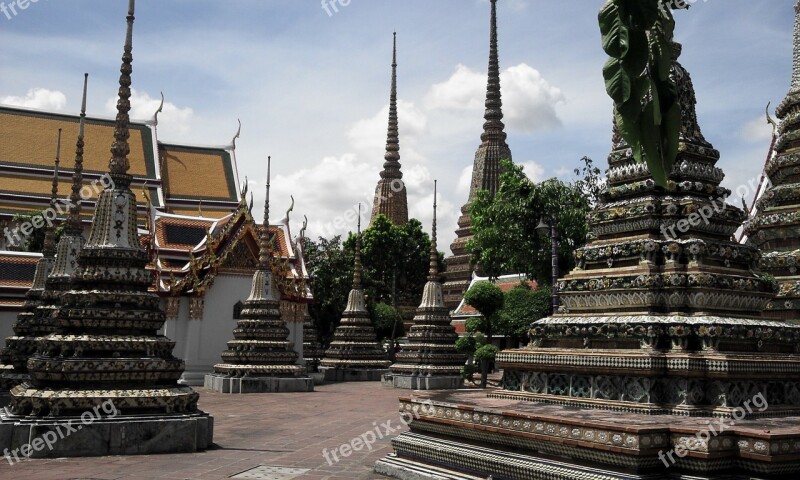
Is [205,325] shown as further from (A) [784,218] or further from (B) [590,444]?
(B) [590,444]

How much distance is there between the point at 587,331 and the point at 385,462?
2.67 meters

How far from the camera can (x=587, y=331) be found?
745 centimetres

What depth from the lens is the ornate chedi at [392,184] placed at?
208 ft

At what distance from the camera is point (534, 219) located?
2872 cm

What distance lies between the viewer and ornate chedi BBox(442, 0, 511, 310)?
5484cm

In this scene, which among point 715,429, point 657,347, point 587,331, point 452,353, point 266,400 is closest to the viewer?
point 715,429

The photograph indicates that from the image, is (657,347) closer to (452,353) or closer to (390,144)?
(452,353)

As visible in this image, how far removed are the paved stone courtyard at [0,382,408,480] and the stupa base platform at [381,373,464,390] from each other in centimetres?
810

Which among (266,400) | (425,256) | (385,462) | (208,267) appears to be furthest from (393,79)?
(385,462)

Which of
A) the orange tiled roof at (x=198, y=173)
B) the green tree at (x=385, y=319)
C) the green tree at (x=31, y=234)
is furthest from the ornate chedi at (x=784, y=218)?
the orange tiled roof at (x=198, y=173)

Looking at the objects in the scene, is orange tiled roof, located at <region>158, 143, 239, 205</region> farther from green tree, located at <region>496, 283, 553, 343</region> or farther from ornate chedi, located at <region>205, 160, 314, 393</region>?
green tree, located at <region>496, 283, 553, 343</region>

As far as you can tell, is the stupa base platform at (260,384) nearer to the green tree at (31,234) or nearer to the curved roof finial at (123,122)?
the curved roof finial at (123,122)

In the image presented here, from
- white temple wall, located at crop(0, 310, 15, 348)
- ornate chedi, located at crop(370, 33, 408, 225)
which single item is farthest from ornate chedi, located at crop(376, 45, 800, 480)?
ornate chedi, located at crop(370, 33, 408, 225)

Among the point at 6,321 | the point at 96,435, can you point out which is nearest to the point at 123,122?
the point at 96,435
